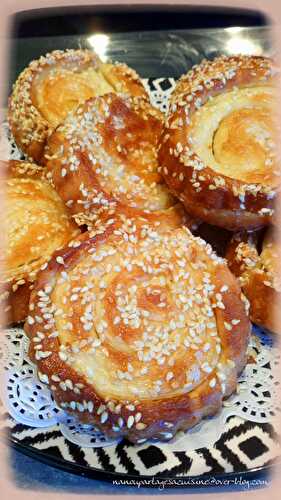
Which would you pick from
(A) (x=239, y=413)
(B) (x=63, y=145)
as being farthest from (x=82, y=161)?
(A) (x=239, y=413)

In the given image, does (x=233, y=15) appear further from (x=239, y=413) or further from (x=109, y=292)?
(x=239, y=413)

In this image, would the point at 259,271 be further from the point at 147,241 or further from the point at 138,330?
the point at 138,330

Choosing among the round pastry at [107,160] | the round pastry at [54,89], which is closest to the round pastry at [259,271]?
the round pastry at [107,160]

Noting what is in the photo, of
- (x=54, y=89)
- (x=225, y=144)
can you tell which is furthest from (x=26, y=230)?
(x=225, y=144)

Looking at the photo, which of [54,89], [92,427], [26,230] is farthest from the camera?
[54,89]

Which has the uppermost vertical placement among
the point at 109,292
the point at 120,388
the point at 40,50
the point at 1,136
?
the point at 40,50

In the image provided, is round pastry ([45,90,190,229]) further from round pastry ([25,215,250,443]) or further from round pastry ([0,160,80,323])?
round pastry ([25,215,250,443])
